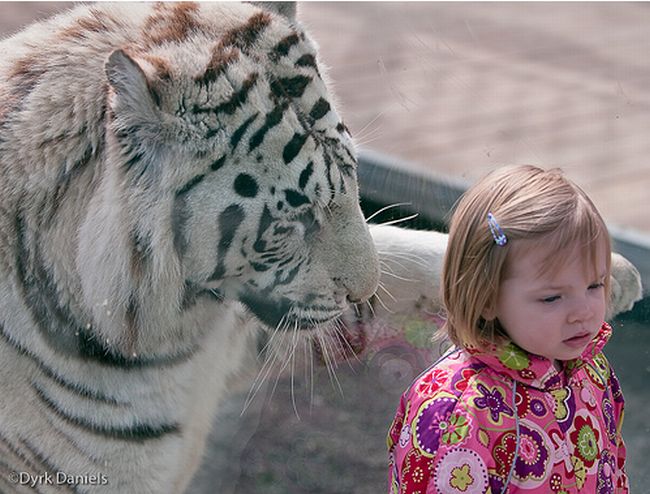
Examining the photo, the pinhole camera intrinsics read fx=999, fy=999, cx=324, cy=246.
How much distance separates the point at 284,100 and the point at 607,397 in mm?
583

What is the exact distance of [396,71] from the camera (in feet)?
12.5

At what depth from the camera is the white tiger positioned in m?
1.30

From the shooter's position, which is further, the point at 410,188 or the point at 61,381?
the point at 410,188

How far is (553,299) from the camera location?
3.84 feet

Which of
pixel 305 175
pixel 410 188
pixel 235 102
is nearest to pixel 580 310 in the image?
pixel 305 175

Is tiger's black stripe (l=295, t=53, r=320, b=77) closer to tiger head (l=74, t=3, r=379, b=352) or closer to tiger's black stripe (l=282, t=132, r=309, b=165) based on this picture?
tiger head (l=74, t=3, r=379, b=352)

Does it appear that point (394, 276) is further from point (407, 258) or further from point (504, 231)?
point (504, 231)

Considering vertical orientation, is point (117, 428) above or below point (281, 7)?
below

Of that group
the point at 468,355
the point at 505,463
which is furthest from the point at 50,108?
the point at 505,463

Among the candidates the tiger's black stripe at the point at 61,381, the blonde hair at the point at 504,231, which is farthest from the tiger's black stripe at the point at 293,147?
the tiger's black stripe at the point at 61,381

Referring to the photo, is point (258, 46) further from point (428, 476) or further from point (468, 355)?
point (428, 476)

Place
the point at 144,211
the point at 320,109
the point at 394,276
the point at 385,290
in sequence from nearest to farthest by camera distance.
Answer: the point at 144,211 < the point at 320,109 < the point at 385,290 < the point at 394,276

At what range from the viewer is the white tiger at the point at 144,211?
130cm

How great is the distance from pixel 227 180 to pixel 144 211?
0.12m
